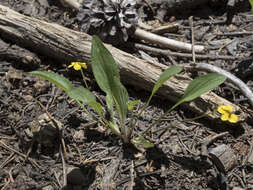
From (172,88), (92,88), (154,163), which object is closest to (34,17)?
(92,88)

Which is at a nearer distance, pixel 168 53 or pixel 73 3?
pixel 168 53

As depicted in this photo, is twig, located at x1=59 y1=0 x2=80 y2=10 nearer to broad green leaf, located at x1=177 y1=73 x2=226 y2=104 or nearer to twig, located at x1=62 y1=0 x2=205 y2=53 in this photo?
twig, located at x1=62 y1=0 x2=205 y2=53

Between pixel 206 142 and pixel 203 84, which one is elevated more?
pixel 203 84

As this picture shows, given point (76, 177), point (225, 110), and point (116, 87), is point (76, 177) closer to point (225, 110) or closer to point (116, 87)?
point (116, 87)

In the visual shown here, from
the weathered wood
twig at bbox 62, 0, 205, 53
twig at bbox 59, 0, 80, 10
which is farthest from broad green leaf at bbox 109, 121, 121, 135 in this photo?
twig at bbox 59, 0, 80, 10

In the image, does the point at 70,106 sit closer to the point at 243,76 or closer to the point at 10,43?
the point at 10,43

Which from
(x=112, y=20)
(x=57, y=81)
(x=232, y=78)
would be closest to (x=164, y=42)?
(x=112, y=20)
